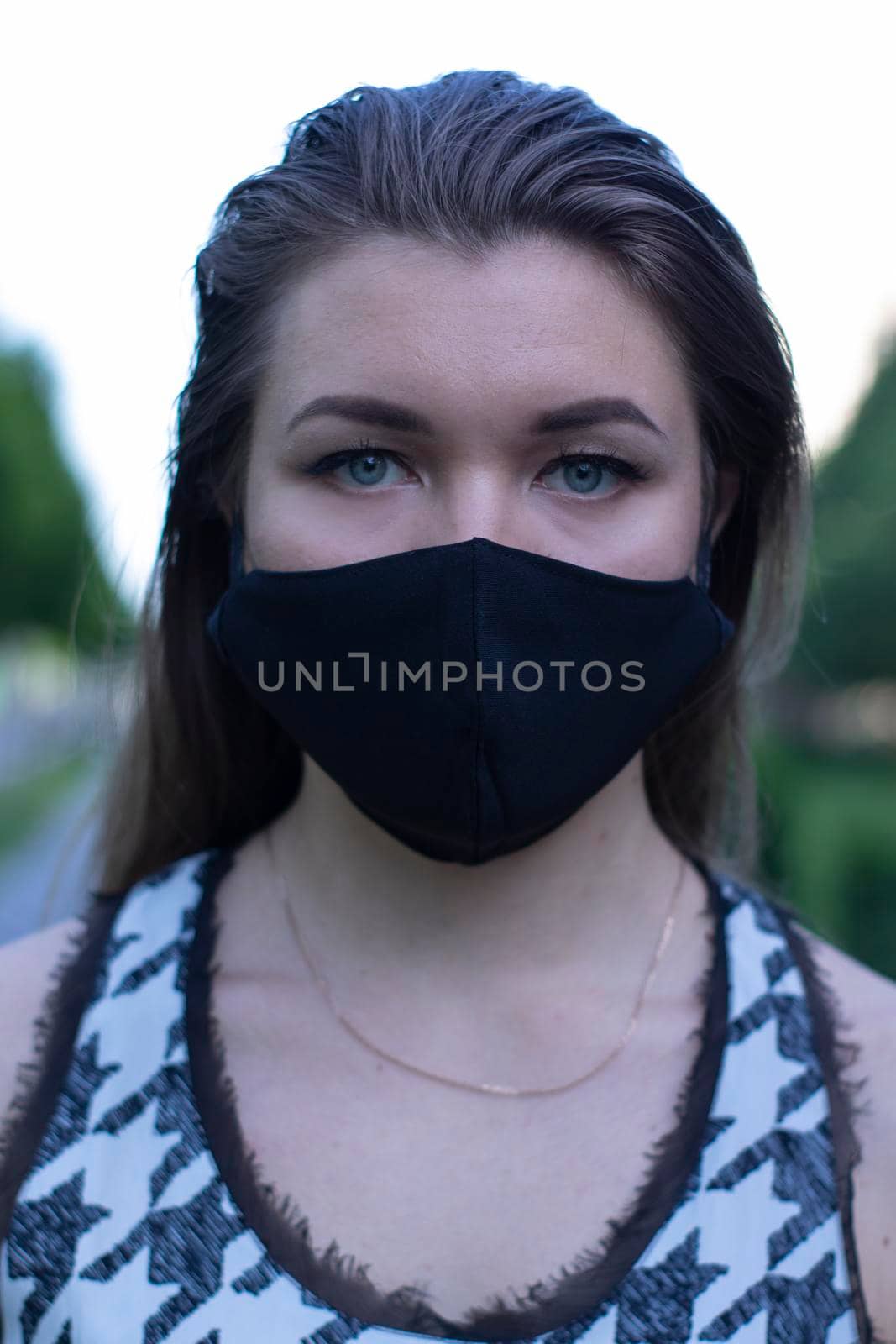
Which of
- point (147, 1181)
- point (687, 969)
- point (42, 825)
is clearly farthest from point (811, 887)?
point (42, 825)

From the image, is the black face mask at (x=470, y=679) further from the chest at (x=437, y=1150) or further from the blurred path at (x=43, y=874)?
the blurred path at (x=43, y=874)

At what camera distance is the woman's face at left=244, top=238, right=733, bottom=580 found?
1.52 meters

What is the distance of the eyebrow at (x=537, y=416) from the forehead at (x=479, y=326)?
19 millimetres

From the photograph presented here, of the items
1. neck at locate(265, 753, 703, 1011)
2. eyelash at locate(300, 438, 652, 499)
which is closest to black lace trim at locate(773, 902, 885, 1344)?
neck at locate(265, 753, 703, 1011)

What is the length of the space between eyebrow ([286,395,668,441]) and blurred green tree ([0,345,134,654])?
13.8 m

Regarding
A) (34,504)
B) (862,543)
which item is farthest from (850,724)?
(34,504)

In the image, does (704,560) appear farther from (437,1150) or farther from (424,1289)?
(424,1289)

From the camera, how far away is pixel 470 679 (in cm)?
151

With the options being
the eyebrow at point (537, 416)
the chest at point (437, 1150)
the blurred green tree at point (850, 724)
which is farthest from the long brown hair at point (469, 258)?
the blurred green tree at point (850, 724)

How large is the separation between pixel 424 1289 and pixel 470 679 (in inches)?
30.4

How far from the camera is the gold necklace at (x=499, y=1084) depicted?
165cm

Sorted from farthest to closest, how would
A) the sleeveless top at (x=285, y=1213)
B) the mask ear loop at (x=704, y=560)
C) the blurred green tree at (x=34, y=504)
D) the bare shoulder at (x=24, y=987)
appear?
1. the blurred green tree at (x=34, y=504)
2. the mask ear loop at (x=704, y=560)
3. the bare shoulder at (x=24, y=987)
4. the sleeveless top at (x=285, y=1213)

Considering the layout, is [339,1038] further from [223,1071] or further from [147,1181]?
[147,1181]

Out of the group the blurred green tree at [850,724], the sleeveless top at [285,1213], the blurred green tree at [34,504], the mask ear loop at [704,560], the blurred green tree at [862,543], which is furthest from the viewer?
the blurred green tree at [862,543]
